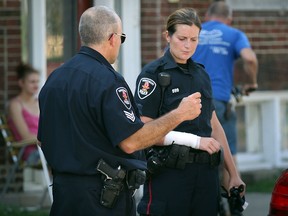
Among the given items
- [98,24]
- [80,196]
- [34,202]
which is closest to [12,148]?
[34,202]

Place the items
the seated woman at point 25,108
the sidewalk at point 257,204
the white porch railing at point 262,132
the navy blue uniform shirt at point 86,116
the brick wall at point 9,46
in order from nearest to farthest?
the navy blue uniform shirt at point 86,116
the seated woman at point 25,108
the sidewalk at point 257,204
the brick wall at point 9,46
the white porch railing at point 262,132

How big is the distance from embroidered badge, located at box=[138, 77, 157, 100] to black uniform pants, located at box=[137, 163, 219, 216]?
1.63 ft

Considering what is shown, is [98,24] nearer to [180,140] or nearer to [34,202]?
[180,140]

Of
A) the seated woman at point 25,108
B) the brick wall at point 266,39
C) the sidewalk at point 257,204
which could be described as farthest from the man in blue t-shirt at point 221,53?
the seated woman at point 25,108

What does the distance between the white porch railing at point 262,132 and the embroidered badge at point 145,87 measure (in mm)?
5867

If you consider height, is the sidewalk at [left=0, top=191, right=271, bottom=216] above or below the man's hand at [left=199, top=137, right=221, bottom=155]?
below

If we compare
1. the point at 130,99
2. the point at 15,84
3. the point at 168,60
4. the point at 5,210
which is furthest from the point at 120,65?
the point at 130,99

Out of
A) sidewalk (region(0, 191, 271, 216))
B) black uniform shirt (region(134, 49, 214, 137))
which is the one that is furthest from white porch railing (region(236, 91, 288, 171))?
black uniform shirt (region(134, 49, 214, 137))

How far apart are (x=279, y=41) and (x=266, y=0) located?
1.71 feet

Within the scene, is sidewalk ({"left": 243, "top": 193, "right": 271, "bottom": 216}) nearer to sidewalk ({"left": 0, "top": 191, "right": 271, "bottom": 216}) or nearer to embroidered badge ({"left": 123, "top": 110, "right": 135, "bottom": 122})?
sidewalk ({"left": 0, "top": 191, "right": 271, "bottom": 216})

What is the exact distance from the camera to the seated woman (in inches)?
389

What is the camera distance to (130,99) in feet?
17.9

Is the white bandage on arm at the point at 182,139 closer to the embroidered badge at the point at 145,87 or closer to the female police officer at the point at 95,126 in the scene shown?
the embroidered badge at the point at 145,87

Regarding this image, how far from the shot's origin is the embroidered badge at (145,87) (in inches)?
245
